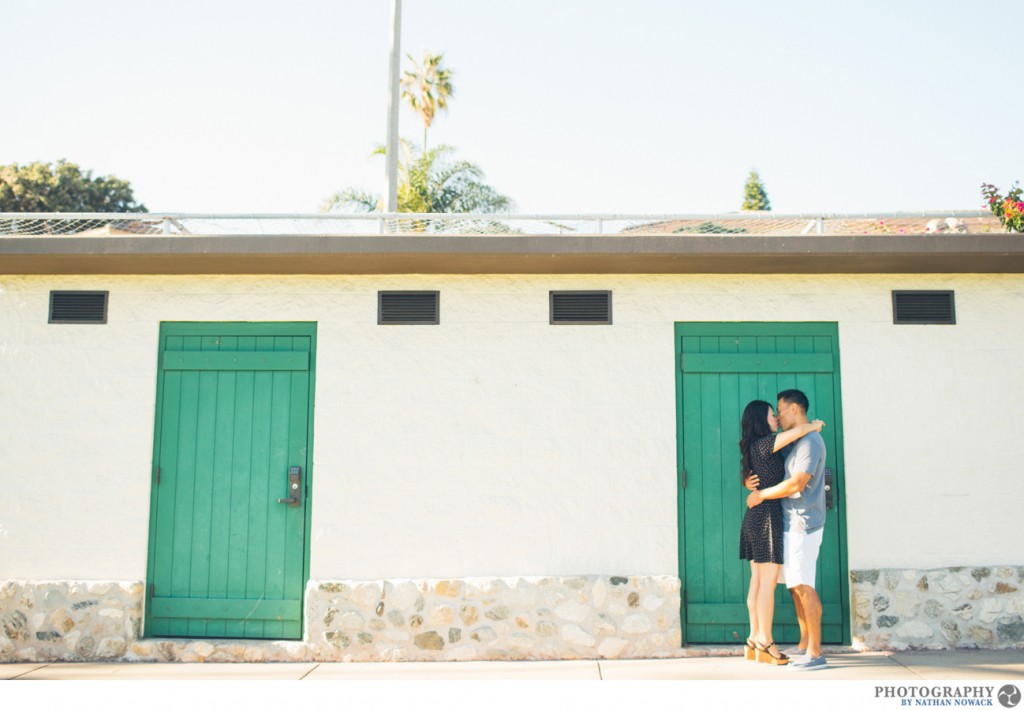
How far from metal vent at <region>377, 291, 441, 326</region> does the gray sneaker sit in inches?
136

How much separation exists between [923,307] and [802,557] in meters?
2.29

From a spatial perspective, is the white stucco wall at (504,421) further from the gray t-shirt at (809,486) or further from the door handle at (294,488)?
the gray t-shirt at (809,486)

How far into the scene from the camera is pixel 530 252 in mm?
5707

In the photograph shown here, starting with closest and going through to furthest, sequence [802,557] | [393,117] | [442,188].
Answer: [802,557], [393,117], [442,188]

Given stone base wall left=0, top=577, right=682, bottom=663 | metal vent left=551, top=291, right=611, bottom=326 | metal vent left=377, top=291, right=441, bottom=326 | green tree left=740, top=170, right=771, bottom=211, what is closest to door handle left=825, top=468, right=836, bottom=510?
stone base wall left=0, top=577, right=682, bottom=663

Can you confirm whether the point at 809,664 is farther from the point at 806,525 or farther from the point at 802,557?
the point at 806,525

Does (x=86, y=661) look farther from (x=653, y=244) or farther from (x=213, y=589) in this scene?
(x=653, y=244)

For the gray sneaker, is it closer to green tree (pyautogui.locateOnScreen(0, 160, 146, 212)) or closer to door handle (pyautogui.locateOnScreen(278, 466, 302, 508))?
door handle (pyautogui.locateOnScreen(278, 466, 302, 508))

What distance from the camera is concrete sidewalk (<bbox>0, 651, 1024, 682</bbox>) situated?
17.0 ft

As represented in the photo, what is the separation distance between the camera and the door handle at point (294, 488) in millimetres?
5977

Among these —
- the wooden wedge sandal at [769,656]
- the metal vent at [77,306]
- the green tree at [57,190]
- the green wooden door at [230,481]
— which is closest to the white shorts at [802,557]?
the wooden wedge sandal at [769,656]

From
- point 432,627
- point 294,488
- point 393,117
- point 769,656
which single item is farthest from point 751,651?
point 393,117

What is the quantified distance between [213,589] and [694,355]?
3.96m

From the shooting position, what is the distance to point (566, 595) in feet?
19.0
